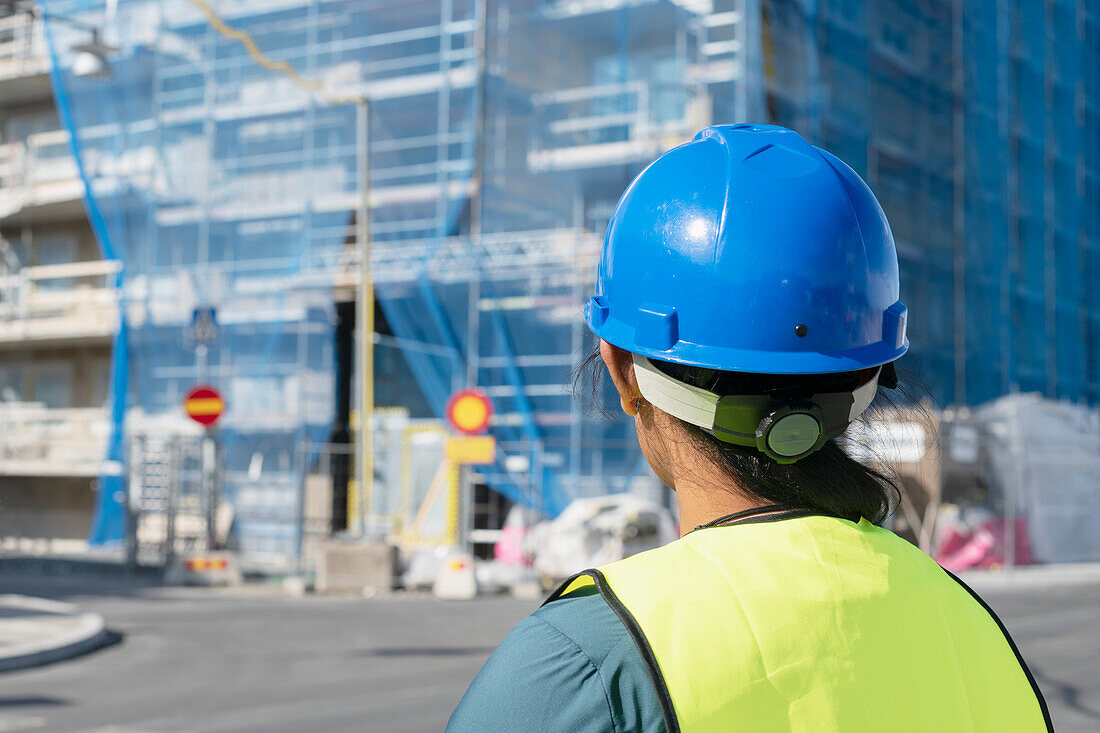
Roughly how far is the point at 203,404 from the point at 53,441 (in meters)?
12.9

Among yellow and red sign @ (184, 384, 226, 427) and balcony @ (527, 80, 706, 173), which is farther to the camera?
balcony @ (527, 80, 706, 173)

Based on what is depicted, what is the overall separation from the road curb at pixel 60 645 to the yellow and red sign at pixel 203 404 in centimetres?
420

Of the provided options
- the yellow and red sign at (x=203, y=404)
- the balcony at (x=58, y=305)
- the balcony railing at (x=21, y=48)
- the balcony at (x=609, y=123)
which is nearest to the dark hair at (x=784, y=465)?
the yellow and red sign at (x=203, y=404)

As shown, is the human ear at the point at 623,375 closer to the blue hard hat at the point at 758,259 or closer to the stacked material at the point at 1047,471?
the blue hard hat at the point at 758,259

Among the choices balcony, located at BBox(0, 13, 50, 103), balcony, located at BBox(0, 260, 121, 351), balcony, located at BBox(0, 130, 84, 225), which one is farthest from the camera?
balcony, located at BBox(0, 13, 50, 103)

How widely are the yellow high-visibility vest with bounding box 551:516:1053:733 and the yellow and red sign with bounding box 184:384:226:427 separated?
16.1m

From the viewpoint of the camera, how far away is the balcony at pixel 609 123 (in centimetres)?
1886

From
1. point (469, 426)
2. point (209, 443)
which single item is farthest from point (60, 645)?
point (209, 443)

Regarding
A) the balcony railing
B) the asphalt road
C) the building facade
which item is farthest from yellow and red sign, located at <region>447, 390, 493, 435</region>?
the balcony railing

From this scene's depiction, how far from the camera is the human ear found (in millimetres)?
1434

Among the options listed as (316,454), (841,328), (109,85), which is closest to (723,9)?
(316,454)

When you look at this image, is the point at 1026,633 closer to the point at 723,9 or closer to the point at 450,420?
the point at 450,420

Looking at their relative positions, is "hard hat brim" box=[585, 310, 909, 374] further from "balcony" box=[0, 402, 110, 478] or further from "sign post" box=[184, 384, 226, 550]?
"balcony" box=[0, 402, 110, 478]

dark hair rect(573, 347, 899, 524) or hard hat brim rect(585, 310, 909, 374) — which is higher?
hard hat brim rect(585, 310, 909, 374)
